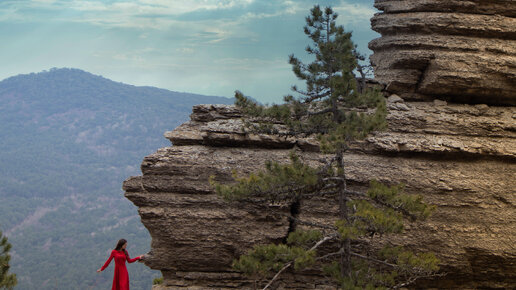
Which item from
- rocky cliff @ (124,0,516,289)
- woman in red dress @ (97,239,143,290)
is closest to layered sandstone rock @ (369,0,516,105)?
rocky cliff @ (124,0,516,289)

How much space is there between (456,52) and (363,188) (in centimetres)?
679

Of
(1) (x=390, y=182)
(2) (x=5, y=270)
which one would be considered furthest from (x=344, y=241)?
(2) (x=5, y=270)

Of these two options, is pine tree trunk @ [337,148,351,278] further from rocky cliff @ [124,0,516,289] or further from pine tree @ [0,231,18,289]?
pine tree @ [0,231,18,289]

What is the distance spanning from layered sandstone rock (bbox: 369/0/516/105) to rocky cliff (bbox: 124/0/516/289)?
0.11 meters

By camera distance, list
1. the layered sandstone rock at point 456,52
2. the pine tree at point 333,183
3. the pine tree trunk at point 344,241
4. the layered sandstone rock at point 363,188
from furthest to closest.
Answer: the layered sandstone rock at point 456,52 → the layered sandstone rock at point 363,188 → the pine tree trunk at point 344,241 → the pine tree at point 333,183

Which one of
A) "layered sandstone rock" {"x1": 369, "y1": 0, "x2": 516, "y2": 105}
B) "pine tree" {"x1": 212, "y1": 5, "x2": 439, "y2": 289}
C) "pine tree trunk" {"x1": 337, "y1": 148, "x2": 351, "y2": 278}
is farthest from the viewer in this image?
"layered sandstone rock" {"x1": 369, "y1": 0, "x2": 516, "y2": 105}

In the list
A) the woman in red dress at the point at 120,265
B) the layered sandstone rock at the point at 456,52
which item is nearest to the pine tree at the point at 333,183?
the woman in red dress at the point at 120,265

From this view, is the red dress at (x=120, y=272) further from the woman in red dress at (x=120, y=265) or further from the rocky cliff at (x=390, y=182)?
the rocky cliff at (x=390, y=182)

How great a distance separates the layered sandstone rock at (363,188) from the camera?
15.9m

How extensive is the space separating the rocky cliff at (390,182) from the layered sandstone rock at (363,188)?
4 cm

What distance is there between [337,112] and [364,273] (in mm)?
4720

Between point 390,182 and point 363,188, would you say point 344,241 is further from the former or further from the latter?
point 390,182

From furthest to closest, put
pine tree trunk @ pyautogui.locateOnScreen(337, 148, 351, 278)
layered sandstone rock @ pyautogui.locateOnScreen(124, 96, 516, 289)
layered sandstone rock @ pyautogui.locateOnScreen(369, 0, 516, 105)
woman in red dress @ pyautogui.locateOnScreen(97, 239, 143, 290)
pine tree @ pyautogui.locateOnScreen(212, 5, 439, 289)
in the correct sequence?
layered sandstone rock @ pyautogui.locateOnScreen(369, 0, 516, 105) → layered sandstone rock @ pyautogui.locateOnScreen(124, 96, 516, 289) → woman in red dress @ pyautogui.locateOnScreen(97, 239, 143, 290) → pine tree trunk @ pyautogui.locateOnScreen(337, 148, 351, 278) → pine tree @ pyautogui.locateOnScreen(212, 5, 439, 289)

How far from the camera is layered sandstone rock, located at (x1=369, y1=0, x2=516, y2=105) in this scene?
17.5 meters
